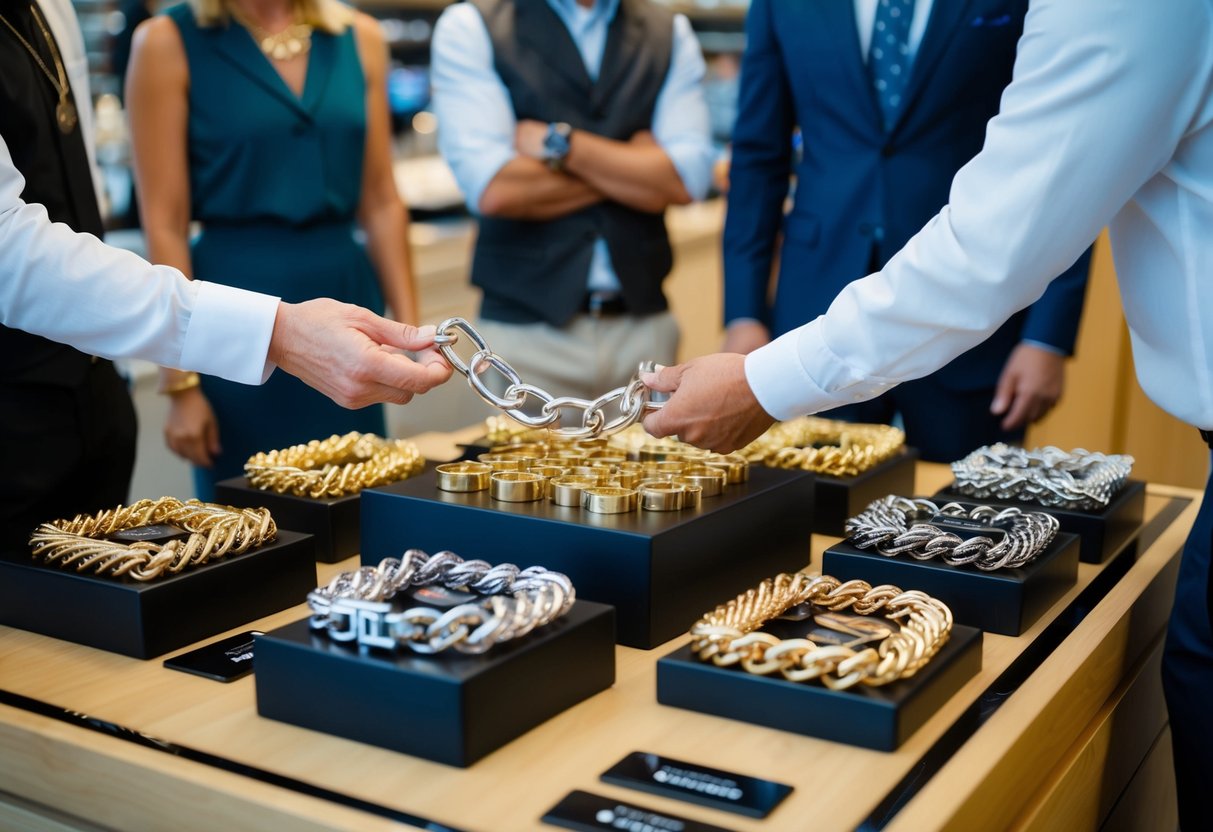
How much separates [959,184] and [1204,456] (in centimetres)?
213

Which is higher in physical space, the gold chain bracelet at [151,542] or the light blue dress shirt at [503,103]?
the light blue dress shirt at [503,103]

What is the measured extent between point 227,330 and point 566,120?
117cm

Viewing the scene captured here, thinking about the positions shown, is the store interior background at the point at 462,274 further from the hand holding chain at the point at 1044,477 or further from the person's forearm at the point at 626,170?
the hand holding chain at the point at 1044,477

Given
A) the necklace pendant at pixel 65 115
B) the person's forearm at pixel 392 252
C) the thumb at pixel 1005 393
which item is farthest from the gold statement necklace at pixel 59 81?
the thumb at pixel 1005 393

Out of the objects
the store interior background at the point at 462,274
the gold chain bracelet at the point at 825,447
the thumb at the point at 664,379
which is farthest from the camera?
the store interior background at the point at 462,274

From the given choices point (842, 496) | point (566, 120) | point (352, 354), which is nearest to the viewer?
point (352, 354)

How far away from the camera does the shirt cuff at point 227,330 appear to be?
3.94ft

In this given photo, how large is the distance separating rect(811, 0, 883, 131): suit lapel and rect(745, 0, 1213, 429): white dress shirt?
29.4 inches

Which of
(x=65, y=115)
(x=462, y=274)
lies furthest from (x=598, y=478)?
(x=462, y=274)

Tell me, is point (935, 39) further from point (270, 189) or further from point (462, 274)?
point (462, 274)

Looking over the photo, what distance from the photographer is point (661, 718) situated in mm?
980

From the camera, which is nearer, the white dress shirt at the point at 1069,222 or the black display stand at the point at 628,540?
the white dress shirt at the point at 1069,222

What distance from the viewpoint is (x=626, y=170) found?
2203mm

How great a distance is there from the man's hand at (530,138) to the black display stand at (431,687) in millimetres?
1323
